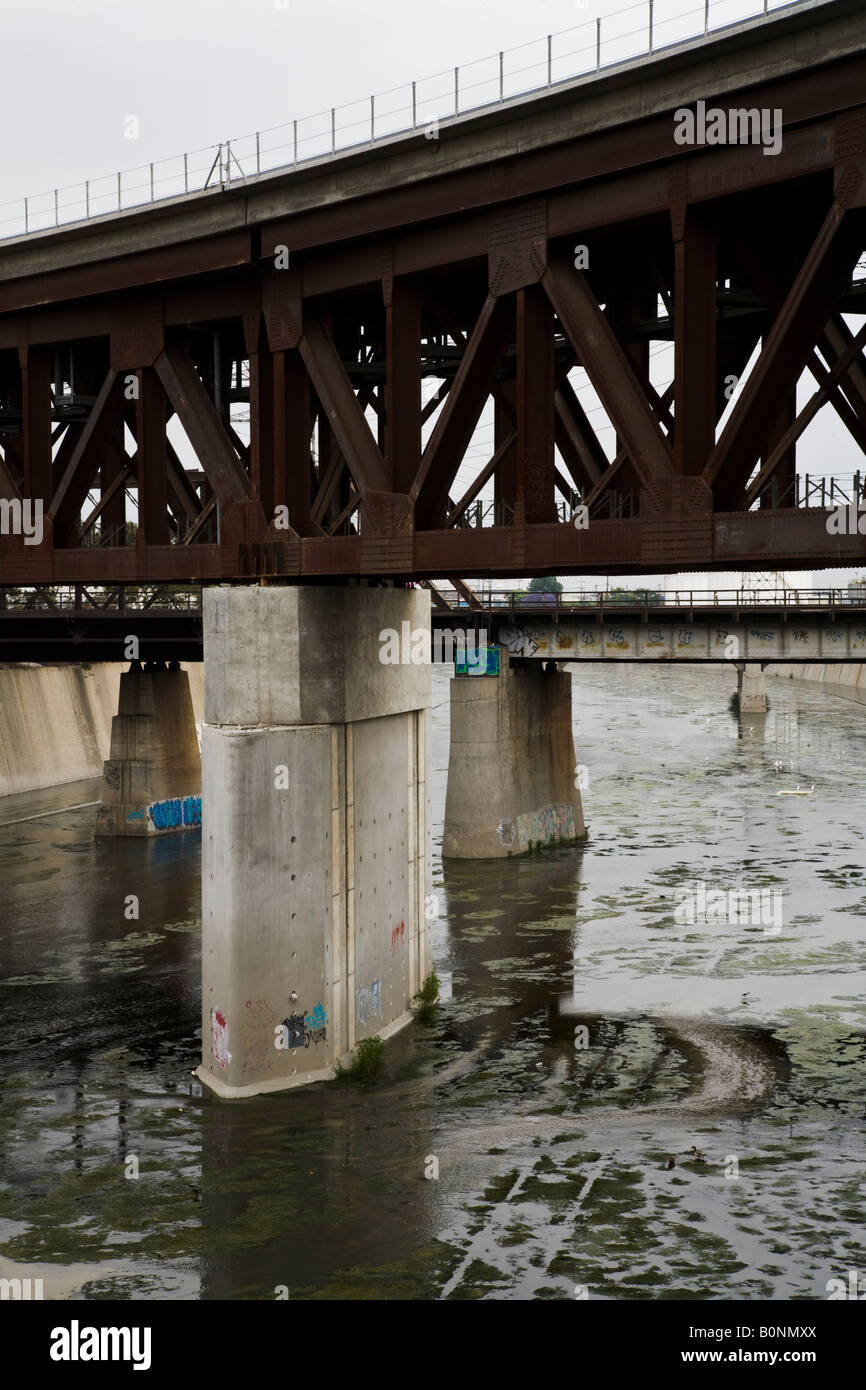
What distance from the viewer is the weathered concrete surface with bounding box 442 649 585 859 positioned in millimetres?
49562

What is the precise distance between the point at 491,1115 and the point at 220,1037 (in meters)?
4.87

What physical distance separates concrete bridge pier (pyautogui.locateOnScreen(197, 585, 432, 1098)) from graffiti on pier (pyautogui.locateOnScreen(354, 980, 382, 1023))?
51 millimetres

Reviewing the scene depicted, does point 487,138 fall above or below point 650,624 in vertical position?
above

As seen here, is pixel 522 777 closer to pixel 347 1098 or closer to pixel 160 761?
pixel 160 761

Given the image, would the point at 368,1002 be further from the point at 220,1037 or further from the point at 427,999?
the point at 427,999

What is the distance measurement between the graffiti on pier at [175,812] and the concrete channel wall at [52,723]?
14492 mm

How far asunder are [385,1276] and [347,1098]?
21.1 ft

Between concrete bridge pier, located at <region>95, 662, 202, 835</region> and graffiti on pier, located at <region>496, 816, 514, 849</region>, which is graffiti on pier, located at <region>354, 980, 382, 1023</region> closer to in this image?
graffiti on pier, located at <region>496, 816, 514, 849</region>

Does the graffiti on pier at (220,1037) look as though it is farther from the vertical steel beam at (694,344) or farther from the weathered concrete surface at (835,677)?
the weathered concrete surface at (835,677)

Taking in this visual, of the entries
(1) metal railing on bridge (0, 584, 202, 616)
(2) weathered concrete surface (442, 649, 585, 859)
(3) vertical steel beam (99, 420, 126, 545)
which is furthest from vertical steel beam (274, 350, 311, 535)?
(1) metal railing on bridge (0, 584, 202, 616)

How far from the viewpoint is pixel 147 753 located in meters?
58.4

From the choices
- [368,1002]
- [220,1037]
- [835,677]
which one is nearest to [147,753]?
[368,1002]

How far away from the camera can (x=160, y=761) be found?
59000 mm

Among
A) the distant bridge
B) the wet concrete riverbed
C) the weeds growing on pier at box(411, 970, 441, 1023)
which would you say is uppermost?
the distant bridge
